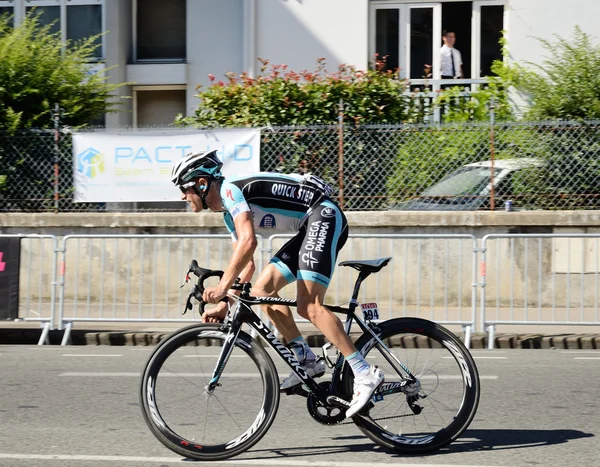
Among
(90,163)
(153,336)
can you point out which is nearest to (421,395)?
(153,336)

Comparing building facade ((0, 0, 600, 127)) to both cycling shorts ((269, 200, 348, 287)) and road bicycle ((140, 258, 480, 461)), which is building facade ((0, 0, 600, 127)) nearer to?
cycling shorts ((269, 200, 348, 287))

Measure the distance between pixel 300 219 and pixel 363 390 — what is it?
3.37 feet

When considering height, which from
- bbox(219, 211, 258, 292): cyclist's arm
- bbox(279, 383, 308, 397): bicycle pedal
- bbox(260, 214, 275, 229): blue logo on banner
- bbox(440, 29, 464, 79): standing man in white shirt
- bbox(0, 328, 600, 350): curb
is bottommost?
bbox(0, 328, 600, 350): curb

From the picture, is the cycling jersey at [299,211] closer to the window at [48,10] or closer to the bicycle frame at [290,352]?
the bicycle frame at [290,352]

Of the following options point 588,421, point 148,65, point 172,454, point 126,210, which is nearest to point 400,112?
point 126,210

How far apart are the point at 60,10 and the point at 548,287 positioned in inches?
487

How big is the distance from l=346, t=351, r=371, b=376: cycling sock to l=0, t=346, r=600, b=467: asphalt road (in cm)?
49

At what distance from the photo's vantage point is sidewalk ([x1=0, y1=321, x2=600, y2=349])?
1040 cm

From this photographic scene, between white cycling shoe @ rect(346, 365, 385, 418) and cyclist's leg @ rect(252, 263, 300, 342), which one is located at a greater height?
cyclist's leg @ rect(252, 263, 300, 342)

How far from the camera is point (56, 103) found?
46.1 ft

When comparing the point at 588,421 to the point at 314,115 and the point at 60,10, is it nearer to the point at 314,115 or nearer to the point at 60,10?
the point at 314,115

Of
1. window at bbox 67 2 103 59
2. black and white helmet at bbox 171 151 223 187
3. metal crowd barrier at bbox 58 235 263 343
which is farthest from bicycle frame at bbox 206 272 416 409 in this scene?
window at bbox 67 2 103 59

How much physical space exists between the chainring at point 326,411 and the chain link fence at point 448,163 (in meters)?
7.84

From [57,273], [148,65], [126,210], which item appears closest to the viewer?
[57,273]
